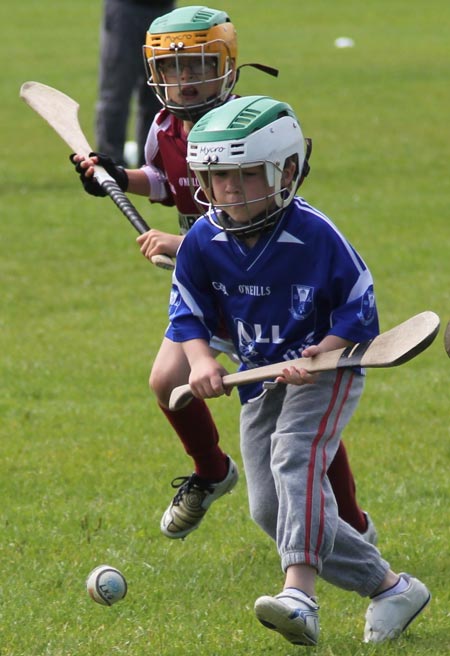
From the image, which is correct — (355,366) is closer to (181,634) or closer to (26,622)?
(181,634)

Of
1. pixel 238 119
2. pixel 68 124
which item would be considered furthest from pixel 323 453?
pixel 68 124

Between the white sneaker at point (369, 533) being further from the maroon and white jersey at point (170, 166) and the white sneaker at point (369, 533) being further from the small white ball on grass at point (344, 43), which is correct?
the small white ball on grass at point (344, 43)

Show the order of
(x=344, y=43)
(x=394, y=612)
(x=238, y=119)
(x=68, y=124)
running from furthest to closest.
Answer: (x=344, y=43)
(x=68, y=124)
(x=394, y=612)
(x=238, y=119)

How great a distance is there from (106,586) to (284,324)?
1.06 meters

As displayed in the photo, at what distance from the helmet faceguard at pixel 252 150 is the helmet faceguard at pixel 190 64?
94 cm

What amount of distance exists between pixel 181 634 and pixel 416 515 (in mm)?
1504

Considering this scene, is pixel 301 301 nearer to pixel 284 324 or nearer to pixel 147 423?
pixel 284 324

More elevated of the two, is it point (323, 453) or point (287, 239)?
point (287, 239)

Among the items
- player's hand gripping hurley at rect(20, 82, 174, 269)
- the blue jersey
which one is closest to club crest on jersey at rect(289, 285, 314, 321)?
the blue jersey

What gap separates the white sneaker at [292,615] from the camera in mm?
3871

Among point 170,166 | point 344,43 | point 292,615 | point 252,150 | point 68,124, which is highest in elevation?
point 252,150

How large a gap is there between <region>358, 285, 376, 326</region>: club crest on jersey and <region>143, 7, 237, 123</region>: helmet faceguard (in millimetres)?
1370

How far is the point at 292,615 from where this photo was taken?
3895 mm

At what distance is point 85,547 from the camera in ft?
17.0
